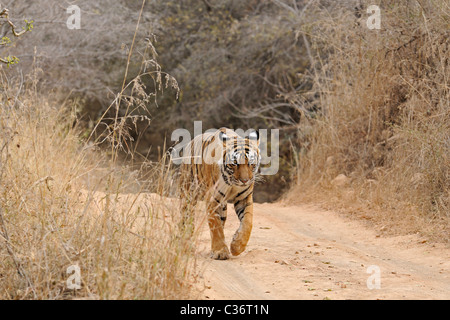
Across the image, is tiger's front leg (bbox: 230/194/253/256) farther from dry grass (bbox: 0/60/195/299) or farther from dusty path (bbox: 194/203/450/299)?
dry grass (bbox: 0/60/195/299)

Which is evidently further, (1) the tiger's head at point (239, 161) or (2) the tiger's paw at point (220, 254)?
(2) the tiger's paw at point (220, 254)

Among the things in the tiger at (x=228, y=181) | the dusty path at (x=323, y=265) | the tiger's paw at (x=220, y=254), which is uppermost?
the tiger at (x=228, y=181)

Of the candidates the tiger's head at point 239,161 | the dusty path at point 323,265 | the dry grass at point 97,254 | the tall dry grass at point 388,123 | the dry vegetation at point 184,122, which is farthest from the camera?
the tall dry grass at point 388,123

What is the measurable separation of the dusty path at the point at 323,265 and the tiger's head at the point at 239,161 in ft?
2.08

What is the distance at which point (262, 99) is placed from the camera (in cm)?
1579

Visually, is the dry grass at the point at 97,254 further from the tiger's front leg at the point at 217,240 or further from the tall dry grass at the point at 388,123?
the tall dry grass at the point at 388,123

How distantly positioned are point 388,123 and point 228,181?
3879 mm

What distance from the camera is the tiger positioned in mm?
5770

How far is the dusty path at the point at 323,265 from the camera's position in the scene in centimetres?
482

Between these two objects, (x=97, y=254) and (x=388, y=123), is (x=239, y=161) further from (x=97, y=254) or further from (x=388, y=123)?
(x=388, y=123)

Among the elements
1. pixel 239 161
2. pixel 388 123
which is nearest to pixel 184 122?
pixel 388 123

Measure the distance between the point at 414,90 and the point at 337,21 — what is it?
89.0 inches

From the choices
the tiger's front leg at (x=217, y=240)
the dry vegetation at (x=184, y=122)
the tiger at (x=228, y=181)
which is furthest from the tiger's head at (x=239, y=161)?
the dry vegetation at (x=184, y=122)
